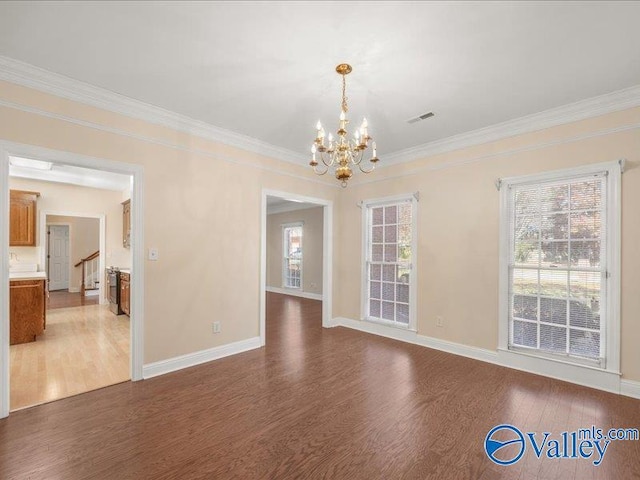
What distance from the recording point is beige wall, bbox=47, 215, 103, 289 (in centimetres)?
870

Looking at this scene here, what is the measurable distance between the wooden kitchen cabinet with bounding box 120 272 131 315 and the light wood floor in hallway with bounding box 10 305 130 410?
0.32m

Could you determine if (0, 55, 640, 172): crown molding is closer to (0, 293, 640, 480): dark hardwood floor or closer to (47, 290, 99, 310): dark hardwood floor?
(0, 293, 640, 480): dark hardwood floor

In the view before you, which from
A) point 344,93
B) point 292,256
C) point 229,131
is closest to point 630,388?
point 344,93

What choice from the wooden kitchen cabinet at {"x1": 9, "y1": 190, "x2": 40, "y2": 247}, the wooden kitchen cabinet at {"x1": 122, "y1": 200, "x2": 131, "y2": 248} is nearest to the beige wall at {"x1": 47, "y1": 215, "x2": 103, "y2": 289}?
the wooden kitchen cabinet at {"x1": 122, "y1": 200, "x2": 131, "y2": 248}

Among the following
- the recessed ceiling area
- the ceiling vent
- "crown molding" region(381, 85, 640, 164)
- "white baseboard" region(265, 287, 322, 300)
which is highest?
the ceiling vent

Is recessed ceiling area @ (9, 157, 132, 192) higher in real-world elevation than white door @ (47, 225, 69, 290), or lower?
higher

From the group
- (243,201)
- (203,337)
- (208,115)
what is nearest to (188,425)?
(203,337)

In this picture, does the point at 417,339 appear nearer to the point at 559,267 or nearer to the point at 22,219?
the point at 559,267

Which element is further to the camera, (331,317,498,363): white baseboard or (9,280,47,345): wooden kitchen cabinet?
(9,280,47,345): wooden kitchen cabinet

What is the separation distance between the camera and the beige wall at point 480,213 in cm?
286

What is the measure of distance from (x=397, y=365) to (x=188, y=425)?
91.4 inches

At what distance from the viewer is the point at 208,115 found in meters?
3.39


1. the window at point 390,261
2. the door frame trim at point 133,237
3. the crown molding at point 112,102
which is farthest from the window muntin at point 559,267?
the door frame trim at point 133,237

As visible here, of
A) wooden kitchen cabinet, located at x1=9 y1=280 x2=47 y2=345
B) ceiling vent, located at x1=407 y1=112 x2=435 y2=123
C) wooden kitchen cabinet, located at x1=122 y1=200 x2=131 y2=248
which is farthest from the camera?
wooden kitchen cabinet, located at x1=122 y1=200 x2=131 y2=248
